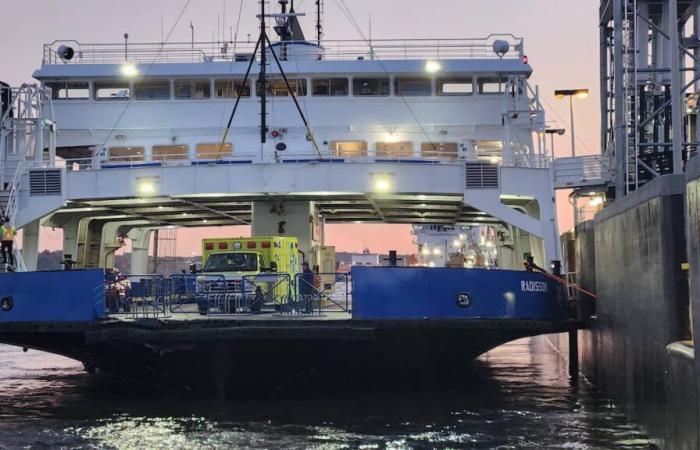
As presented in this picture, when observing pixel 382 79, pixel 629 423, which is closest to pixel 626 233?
pixel 629 423

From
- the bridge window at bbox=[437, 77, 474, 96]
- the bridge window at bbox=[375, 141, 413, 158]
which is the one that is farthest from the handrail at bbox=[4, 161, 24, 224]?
the bridge window at bbox=[437, 77, 474, 96]

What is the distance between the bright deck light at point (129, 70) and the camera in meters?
23.5

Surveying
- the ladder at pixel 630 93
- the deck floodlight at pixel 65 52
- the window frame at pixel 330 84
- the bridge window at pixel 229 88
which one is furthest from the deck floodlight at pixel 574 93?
the deck floodlight at pixel 65 52

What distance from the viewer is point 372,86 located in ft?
77.7

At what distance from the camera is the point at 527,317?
15.9 m

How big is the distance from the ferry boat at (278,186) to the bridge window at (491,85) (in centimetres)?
5

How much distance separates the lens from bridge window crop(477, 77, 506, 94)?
77.4 ft

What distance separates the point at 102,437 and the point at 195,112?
12603mm

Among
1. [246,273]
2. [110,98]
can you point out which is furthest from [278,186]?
[110,98]

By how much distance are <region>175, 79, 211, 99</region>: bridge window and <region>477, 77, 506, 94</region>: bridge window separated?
24.6 feet

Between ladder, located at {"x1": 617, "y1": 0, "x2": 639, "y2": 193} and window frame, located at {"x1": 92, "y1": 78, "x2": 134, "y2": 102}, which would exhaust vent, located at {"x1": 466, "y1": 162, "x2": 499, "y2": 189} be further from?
window frame, located at {"x1": 92, "y1": 78, "x2": 134, "y2": 102}

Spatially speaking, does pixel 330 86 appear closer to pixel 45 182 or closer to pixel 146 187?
pixel 146 187

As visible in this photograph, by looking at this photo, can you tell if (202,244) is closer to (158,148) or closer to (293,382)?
(293,382)

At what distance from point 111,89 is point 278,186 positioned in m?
8.28
